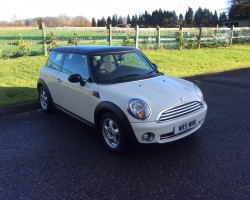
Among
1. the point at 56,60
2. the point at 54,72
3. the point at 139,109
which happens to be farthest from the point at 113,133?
the point at 56,60

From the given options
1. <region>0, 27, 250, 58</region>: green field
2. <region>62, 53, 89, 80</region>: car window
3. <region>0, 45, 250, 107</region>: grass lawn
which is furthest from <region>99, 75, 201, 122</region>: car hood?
<region>0, 27, 250, 58</region>: green field

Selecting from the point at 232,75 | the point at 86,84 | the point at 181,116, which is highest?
the point at 86,84

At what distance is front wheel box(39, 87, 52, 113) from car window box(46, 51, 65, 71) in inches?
23.3

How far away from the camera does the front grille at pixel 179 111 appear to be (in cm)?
368

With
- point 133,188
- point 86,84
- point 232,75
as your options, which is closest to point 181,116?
point 133,188

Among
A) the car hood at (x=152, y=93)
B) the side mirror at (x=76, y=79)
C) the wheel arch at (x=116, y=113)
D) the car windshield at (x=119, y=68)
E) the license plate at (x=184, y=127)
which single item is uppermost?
the car windshield at (x=119, y=68)

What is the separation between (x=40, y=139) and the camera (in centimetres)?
472

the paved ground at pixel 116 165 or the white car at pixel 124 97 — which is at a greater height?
the white car at pixel 124 97

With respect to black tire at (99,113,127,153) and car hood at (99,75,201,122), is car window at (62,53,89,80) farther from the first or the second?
black tire at (99,113,127,153)

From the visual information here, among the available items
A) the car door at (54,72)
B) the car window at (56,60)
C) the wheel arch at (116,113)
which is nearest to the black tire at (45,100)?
the car door at (54,72)

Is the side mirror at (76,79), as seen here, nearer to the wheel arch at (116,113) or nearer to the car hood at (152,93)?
the car hood at (152,93)

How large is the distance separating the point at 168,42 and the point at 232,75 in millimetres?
6509

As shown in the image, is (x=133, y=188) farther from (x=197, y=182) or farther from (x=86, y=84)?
(x=86, y=84)

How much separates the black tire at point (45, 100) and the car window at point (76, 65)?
931mm
